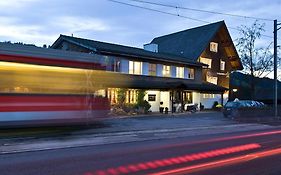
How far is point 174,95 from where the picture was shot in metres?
42.4

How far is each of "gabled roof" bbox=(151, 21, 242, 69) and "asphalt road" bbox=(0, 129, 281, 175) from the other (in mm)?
36134

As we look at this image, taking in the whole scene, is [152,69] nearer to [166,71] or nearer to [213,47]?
[166,71]

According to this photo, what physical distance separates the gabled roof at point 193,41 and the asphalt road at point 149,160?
119ft

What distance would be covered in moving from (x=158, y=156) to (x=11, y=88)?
7.34 metres

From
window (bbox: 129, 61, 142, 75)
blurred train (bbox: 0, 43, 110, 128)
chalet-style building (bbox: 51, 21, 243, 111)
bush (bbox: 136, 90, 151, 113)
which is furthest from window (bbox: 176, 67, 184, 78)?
blurred train (bbox: 0, 43, 110, 128)

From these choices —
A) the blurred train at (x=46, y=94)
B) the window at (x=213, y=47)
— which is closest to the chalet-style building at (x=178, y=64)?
the window at (x=213, y=47)

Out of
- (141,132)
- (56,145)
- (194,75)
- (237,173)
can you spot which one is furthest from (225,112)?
(237,173)

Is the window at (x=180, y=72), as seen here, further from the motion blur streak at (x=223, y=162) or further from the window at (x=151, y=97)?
the motion blur streak at (x=223, y=162)

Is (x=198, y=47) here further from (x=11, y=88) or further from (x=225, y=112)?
(x=11, y=88)

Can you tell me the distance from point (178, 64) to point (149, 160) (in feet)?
111

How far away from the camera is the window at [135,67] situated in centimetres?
4034

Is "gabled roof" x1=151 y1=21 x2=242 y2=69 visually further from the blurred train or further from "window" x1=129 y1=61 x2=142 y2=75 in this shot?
the blurred train

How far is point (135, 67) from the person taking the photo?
4075cm

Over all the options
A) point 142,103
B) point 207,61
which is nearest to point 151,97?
point 142,103
